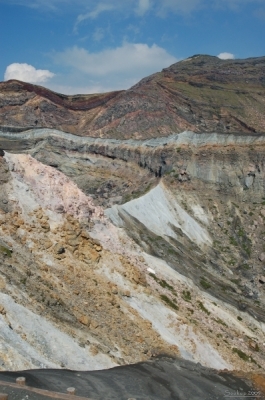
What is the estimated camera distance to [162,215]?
1807 inches

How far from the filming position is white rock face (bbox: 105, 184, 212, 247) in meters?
42.4

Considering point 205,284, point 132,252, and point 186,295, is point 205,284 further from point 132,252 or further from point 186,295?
point 132,252

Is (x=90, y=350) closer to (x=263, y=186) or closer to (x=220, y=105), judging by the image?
(x=263, y=186)

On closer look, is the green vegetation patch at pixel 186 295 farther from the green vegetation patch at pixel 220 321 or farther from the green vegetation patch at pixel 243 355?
the green vegetation patch at pixel 243 355

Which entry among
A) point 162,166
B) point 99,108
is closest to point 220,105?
point 99,108

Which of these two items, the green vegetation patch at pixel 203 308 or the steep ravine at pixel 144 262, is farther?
the green vegetation patch at pixel 203 308

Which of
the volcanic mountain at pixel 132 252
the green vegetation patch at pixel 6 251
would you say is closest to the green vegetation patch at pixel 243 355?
the volcanic mountain at pixel 132 252

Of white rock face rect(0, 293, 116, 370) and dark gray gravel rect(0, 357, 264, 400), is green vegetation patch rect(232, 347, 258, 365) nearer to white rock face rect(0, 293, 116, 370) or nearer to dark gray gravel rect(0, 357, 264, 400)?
dark gray gravel rect(0, 357, 264, 400)

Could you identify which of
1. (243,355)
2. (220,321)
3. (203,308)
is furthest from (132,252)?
(243,355)

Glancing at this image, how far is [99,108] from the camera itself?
11406cm

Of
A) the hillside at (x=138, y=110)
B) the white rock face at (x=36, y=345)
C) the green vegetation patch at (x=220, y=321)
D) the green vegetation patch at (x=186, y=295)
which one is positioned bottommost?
the green vegetation patch at (x=220, y=321)

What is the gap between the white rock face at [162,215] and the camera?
42.4 meters

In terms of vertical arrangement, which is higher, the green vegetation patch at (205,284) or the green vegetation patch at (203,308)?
the green vegetation patch at (205,284)

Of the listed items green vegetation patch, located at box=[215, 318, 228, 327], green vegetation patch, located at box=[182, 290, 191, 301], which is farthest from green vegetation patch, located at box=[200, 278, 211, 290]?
green vegetation patch, located at box=[215, 318, 228, 327]
